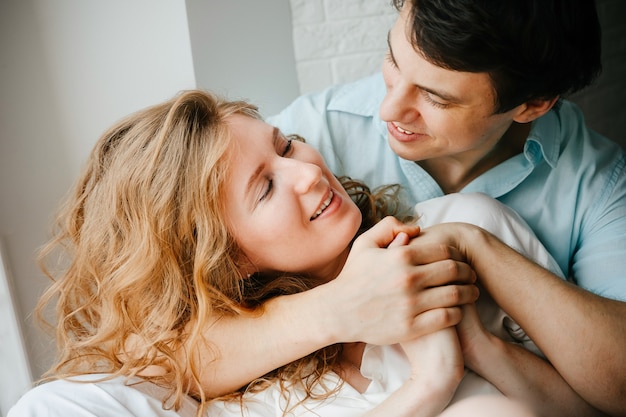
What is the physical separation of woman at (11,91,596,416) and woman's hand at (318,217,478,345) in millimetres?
58

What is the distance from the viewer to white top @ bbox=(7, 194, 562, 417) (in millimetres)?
1210

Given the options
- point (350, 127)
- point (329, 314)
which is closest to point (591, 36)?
point (350, 127)

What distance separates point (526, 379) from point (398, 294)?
1.02ft

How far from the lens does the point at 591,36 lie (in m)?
1.33

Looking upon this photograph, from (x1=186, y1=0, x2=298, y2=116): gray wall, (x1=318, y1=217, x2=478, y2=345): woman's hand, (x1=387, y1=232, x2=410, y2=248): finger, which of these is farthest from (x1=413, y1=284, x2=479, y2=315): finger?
(x1=186, y1=0, x2=298, y2=116): gray wall

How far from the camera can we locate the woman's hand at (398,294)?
1135 millimetres

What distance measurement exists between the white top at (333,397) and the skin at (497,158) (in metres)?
0.14

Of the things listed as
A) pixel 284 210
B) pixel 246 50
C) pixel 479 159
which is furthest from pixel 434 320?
pixel 246 50

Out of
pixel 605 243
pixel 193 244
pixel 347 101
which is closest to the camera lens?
pixel 193 244

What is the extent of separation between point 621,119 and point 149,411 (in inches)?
98.2

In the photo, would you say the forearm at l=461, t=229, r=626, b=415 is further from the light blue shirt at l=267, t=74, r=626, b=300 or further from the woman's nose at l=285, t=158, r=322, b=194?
the woman's nose at l=285, t=158, r=322, b=194

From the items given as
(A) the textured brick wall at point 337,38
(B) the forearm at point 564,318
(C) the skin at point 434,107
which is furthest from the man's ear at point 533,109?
(A) the textured brick wall at point 337,38

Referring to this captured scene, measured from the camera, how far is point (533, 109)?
1444 mm

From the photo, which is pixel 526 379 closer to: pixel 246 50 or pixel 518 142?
pixel 518 142
